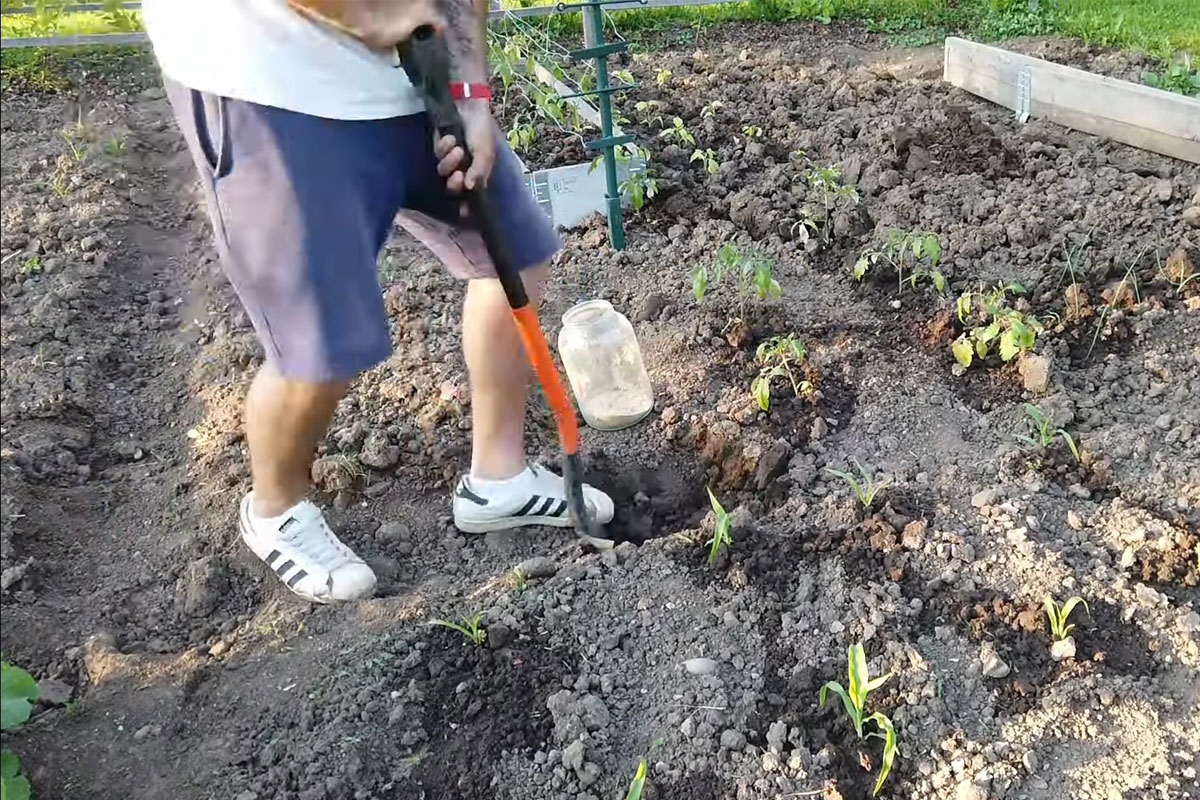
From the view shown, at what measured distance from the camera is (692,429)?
2797 mm

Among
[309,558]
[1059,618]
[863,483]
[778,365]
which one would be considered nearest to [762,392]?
Result: [778,365]

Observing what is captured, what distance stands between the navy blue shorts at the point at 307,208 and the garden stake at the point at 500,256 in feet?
0.31

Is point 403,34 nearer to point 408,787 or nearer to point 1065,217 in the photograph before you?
point 408,787

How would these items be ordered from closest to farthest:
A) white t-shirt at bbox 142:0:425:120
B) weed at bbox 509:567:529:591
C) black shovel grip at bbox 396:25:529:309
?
white t-shirt at bbox 142:0:425:120, black shovel grip at bbox 396:25:529:309, weed at bbox 509:567:529:591

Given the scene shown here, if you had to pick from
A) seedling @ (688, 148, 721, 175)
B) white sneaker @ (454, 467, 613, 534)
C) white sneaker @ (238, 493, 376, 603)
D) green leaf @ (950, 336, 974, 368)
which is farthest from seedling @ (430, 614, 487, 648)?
seedling @ (688, 148, 721, 175)

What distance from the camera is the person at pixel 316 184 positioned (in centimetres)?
181

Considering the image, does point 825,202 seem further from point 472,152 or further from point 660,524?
point 472,152

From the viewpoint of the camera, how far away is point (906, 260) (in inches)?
132

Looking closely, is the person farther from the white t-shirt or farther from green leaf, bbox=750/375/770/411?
green leaf, bbox=750/375/770/411

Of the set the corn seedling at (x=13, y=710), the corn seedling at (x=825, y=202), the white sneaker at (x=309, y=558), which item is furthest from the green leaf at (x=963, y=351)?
the corn seedling at (x=13, y=710)

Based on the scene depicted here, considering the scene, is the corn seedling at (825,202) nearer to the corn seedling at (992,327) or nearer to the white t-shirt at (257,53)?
the corn seedling at (992,327)

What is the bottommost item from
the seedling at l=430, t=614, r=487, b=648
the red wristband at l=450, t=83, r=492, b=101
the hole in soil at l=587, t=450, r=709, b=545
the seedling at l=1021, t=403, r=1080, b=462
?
the hole in soil at l=587, t=450, r=709, b=545

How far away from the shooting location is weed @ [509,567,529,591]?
7.57ft

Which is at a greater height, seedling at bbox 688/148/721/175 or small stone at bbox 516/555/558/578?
seedling at bbox 688/148/721/175
